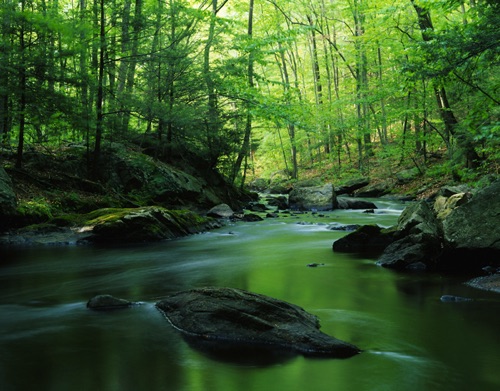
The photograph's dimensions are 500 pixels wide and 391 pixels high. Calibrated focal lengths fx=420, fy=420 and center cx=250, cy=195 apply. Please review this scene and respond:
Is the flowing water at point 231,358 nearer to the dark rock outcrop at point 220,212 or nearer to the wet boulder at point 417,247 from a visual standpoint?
the wet boulder at point 417,247

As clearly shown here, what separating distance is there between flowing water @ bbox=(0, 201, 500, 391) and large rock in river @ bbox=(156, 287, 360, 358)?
172 millimetres

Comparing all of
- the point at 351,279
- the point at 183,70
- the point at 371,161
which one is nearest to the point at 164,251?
the point at 351,279

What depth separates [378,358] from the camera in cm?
382

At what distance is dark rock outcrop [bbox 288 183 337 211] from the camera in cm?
2055

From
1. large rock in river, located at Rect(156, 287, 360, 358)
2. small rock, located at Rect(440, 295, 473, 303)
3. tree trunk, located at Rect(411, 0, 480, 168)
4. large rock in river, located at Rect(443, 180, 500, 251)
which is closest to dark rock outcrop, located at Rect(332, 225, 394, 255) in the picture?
large rock in river, located at Rect(443, 180, 500, 251)

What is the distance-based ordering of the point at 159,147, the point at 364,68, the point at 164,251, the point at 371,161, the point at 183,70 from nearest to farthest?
1. the point at 164,251
2. the point at 183,70
3. the point at 159,147
4. the point at 364,68
5. the point at 371,161

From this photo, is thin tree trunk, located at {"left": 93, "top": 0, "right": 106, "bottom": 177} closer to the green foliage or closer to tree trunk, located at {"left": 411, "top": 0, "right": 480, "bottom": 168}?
the green foliage

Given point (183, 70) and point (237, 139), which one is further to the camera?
point (237, 139)

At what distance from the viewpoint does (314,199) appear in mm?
20953

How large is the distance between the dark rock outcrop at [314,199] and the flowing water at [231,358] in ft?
36.9

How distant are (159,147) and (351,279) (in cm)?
1191

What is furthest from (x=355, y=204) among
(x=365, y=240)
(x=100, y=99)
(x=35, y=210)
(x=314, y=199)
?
(x=35, y=210)

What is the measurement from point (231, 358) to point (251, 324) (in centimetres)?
51

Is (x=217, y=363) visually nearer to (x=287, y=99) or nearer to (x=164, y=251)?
(x=164, y=251)
